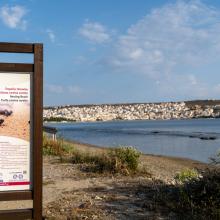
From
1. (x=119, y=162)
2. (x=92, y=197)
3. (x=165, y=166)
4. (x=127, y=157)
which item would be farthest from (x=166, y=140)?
(x=92, y=197)

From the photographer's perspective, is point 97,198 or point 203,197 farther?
point 97,198

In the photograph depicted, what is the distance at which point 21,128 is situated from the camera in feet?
25.3

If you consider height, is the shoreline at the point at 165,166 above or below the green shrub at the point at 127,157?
below

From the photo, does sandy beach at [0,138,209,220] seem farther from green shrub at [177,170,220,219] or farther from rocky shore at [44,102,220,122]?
rocky shore at [44,102,220,122]

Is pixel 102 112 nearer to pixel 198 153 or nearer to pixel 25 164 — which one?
pixel 198 153

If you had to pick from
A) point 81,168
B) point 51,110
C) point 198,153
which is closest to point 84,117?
point 51,110

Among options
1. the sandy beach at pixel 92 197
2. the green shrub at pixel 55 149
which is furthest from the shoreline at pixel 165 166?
the sandy beach at pixel 92 197

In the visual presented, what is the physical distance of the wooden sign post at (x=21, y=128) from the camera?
24.9 feet

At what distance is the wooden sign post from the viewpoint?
7.59 m

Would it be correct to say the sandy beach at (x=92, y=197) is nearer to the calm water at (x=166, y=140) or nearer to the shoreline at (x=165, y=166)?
the shoreline at (x=165, y=166)

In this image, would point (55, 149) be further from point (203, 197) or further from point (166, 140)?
point (166, 140)

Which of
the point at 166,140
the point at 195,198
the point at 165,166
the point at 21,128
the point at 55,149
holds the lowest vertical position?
the point at 166,140

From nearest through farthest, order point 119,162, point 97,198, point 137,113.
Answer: point 97,198, point 119,162, point 137,113

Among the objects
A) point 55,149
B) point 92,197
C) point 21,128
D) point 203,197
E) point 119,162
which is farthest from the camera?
point 55,149
